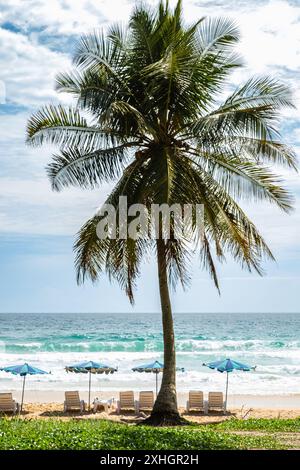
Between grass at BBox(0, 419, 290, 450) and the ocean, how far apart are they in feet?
56.6

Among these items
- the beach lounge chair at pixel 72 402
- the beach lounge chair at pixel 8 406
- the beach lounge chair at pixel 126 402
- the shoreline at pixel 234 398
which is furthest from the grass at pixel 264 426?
the beach lounge chair at pixel 8 406

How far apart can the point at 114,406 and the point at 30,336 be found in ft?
158

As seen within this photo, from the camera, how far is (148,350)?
5372 cm

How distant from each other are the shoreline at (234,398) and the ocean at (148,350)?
1713mm

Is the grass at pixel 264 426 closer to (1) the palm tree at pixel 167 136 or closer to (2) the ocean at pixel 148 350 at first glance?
(1) the palm tree at pixel 167 136

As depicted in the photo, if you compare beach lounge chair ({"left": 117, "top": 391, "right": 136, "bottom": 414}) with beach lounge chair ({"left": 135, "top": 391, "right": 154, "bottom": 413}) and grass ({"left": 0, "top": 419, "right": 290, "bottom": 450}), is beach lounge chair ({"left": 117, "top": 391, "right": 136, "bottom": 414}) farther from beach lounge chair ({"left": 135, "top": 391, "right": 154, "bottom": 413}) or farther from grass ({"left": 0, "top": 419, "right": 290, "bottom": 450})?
grass ({"left": 0, "top": 419, "right": 290, "bottom": 450})

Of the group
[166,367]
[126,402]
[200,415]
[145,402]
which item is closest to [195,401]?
[200,415]

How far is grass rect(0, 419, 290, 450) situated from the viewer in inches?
347

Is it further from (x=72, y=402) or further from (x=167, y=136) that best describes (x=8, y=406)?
(x=167, y=136)

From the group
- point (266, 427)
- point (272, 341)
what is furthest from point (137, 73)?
point (272, 341)

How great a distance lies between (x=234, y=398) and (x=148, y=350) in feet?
95.8

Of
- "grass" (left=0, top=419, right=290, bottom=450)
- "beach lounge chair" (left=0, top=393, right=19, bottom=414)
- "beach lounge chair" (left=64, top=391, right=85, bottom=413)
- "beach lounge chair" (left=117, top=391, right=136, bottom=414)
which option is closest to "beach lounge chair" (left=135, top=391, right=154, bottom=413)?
"beach lounge chair" (left=117, top=391, right=136, bottom=414)

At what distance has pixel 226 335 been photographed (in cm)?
7150
